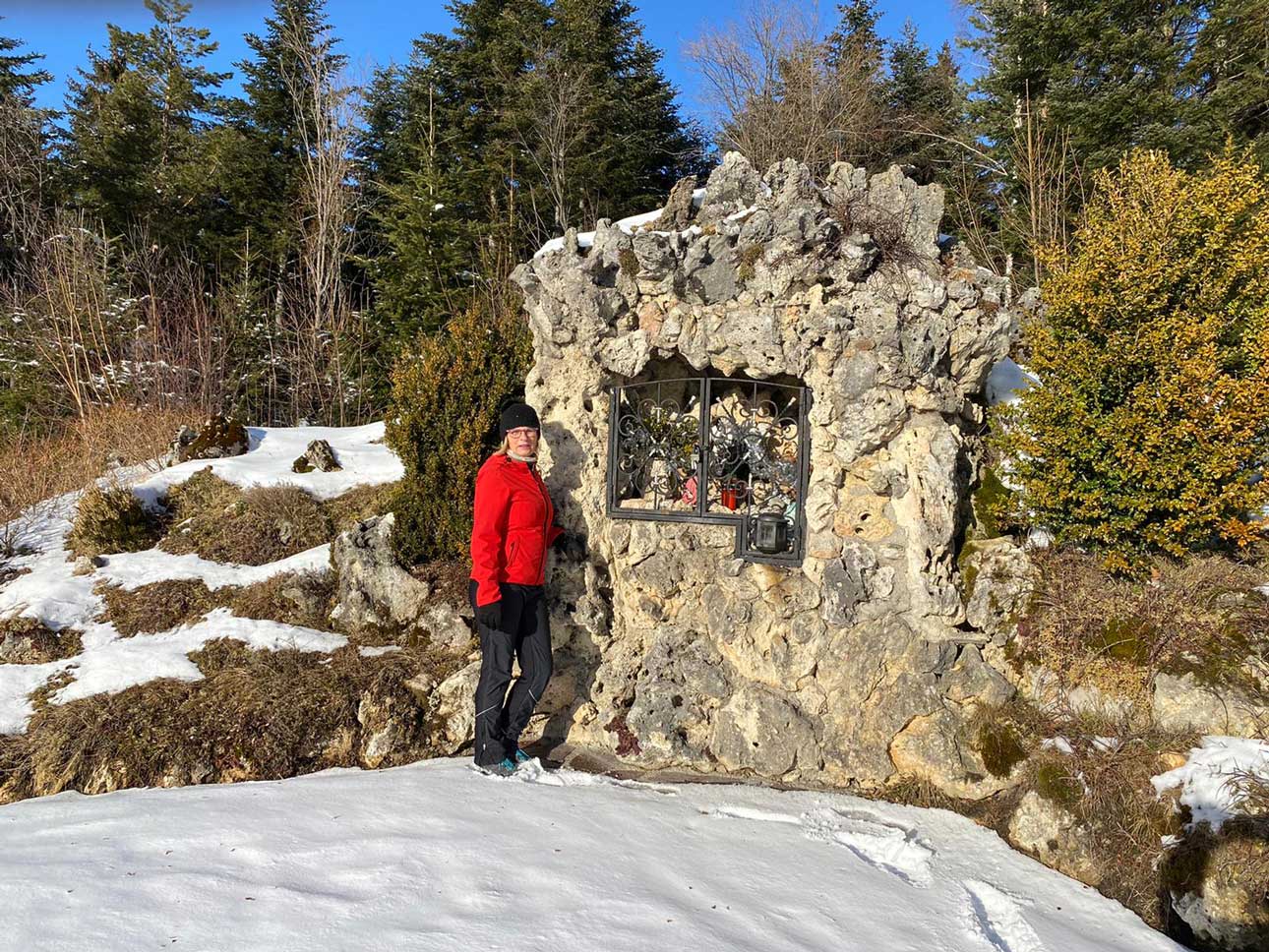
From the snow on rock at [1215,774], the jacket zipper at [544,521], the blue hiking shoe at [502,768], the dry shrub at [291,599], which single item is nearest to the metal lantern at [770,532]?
the jacket zipper at [544,521]

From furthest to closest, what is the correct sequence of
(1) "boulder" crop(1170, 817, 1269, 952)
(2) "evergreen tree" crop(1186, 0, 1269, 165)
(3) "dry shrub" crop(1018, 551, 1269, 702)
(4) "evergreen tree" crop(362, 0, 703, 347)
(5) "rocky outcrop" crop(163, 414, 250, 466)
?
(4) "evergreen tree" crop(362, 0, 703, 347) < (2) "evergreen tree" crop(1186, 0, 1269, 165) < (5) "rocky outcrop" crop(163, 414, 250, 466) < (3) "dry shrub" crop(1018, 551, 1269, 702) < (1) "boulder" crop(1170, 817, 1269, 952)

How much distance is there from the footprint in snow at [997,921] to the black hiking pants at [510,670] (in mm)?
2516

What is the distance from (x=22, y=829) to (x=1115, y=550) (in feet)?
20.1

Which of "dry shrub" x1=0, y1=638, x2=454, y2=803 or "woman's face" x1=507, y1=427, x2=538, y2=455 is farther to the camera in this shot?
"woman's face" x1=507, y1=427, x2=538, y2=455

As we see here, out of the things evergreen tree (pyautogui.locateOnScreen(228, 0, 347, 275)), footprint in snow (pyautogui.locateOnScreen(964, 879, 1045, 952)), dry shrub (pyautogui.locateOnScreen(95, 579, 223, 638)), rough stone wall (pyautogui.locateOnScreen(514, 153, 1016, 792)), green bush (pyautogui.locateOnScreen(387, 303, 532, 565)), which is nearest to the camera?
footprint in snow (pyautogui.locateOnScreen(964, 879, 1045, 952))

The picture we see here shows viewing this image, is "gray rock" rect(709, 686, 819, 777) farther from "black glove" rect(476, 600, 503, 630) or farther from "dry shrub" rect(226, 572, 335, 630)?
"dry shrub" rect(226, 572, 335, 630)

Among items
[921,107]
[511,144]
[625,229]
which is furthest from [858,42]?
[625,229]

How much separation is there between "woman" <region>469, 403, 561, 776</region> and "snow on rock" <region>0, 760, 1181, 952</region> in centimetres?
34

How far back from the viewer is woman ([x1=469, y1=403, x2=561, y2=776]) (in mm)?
4258

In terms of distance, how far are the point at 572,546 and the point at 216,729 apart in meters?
2.65

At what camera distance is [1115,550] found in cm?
446

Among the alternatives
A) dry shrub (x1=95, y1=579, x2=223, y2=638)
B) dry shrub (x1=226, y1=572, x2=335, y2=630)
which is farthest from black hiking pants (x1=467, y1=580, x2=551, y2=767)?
dry shrub (x1=95, y1=579, x2=223, y2=638)

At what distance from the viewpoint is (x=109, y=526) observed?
6.99 metres

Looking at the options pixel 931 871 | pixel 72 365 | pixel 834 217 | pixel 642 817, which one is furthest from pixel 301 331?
pixel 931 871
